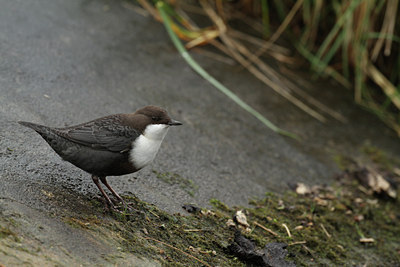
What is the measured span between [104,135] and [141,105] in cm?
127

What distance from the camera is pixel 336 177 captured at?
439cm

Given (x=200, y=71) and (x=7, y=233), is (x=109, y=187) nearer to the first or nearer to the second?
(x=7, y=233)

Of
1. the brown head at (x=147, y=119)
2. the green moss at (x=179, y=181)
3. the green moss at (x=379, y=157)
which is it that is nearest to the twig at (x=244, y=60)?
the green moss at (x=379, y=157)

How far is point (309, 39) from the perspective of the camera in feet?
18.4

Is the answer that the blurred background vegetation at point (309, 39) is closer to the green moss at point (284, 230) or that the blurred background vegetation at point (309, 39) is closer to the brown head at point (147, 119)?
the green moss at point (284, 230)

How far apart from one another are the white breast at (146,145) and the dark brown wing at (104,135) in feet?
0.13

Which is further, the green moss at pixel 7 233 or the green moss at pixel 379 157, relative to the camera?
the green moss at pixel 379 157

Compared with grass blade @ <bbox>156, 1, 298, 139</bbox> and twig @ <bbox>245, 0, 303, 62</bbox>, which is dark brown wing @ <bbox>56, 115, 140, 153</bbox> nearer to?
grass blade @ <bbox>156, 1, 298, 139</bbox>

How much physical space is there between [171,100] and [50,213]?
81.8 inches

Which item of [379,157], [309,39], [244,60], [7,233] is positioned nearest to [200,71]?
[244,60]

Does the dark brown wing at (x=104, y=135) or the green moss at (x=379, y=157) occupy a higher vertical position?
the dark brown wing at (x=104, y=135)

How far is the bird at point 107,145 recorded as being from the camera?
288 centimetres

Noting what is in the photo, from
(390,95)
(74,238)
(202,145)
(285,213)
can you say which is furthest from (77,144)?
(390,95)

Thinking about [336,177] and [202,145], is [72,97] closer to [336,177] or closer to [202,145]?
[202,145]
